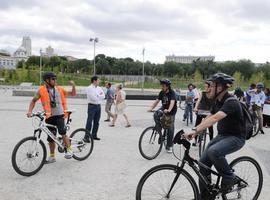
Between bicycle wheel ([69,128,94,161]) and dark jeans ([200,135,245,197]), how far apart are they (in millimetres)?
3249

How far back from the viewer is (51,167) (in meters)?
6.07

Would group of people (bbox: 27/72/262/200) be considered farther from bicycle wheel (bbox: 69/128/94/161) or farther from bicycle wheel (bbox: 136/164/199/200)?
bicycle wheel (bbox: 136/164/199/200)

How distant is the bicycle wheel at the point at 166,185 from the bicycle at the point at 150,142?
10.1 ft

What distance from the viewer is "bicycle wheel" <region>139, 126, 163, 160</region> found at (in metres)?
6.91

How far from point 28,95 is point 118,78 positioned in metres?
64.8

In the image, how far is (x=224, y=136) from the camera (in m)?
3.95

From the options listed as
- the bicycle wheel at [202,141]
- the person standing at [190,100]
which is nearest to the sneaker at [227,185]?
the bicycle wheel at [202,141]

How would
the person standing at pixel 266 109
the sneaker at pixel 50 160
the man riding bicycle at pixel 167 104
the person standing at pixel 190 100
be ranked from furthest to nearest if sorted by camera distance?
the person standing at pixel 190 100 < the person standing at pixel 266 109 < the man riding bicycle at pixel 167 104 < the sneaker at pixel 50 160

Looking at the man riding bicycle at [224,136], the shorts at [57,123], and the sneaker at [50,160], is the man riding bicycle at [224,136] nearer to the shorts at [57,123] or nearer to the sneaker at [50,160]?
the shorts at [57,123]

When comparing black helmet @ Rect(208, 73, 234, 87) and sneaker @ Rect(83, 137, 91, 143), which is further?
sneaker @ Rect(83, 137, 91, 143)

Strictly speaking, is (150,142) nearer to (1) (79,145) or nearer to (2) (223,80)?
(1) (79,145)

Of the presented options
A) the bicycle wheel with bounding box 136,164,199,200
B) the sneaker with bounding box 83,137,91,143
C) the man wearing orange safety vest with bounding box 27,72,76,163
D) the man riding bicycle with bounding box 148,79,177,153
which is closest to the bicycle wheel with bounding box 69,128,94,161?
the sneaker with bounding box 83,137,91,143

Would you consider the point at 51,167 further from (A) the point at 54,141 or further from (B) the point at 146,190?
(B) the point at 146,190

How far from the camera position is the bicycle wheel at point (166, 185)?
11.8 feet
